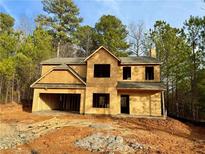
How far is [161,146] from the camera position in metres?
11.5

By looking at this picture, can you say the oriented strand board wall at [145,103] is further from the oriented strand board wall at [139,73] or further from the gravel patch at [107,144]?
the gravel patch at [107,144]

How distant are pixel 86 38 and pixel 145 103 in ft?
81.5

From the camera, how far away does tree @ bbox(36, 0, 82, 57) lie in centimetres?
4300

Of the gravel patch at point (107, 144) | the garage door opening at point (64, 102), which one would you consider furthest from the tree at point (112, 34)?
the gravel patch at point (107, 144)

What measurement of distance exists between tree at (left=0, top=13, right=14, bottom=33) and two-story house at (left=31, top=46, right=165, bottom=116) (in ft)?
68.2

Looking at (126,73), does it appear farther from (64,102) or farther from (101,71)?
(64,102)

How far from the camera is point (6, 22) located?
4138 cm

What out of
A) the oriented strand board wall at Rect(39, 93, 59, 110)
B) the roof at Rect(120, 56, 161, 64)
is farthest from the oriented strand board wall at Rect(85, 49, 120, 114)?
the oriented strand board wall at Rect(39, 93, 59, 110)

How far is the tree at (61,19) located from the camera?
4300 centimetres

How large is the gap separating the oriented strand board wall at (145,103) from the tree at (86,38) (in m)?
21.7

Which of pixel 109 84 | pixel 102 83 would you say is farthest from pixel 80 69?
pixel 109 84

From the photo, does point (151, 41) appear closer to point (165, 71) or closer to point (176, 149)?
point (165, 71)

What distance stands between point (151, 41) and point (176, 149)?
26.1 meters

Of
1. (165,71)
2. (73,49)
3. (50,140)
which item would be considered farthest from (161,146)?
(73,49)
